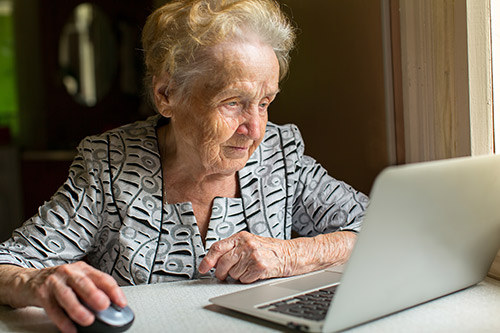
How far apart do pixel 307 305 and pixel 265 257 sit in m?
0.29

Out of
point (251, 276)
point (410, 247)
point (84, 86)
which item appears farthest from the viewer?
point (84, 86)

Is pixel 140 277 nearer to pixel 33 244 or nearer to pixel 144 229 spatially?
pixel 144 229

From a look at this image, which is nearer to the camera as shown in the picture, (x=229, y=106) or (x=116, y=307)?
(x=116, y=307)

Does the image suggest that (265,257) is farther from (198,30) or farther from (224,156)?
(198,30)

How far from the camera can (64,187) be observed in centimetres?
145

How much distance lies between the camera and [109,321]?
85 centimetres

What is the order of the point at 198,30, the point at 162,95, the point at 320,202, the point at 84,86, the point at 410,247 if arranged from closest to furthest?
the point at 410,247
the point at 198,30
the point at 162,95
the point at 320,202
the point at 84,86

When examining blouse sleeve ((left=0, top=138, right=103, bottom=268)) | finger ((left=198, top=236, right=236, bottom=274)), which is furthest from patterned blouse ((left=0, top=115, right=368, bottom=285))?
finger ((left=198, top=236, right=236, bottom=274))

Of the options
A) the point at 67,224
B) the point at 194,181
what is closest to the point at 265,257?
the point at 194,181

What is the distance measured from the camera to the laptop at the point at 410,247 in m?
0.78

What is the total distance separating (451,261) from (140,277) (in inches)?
29.5

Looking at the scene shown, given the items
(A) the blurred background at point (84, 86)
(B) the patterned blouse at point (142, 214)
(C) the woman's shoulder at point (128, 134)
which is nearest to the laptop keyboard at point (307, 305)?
(B) the patterned blouse at point (142, 214)

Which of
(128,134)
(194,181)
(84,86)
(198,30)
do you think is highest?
(198,30)

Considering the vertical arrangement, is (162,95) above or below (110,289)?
above
